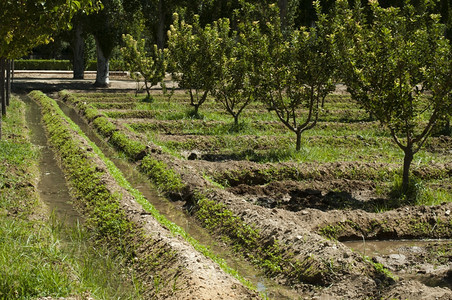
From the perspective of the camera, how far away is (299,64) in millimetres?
15805

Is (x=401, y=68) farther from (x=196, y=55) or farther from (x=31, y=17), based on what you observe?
(x=196, y=55)

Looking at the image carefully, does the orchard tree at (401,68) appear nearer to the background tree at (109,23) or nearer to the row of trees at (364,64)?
the row of trees at (364,64)

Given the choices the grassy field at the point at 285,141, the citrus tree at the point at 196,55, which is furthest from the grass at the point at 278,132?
the citrus tree at the point at 196,55

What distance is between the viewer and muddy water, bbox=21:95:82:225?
1061cm

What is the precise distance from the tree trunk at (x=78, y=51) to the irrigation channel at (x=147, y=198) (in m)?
24.7

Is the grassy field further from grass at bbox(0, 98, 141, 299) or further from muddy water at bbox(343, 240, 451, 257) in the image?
grass at bbox(0, 98, 141, 299)

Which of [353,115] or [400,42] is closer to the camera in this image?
[400,42]

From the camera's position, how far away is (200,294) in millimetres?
6547

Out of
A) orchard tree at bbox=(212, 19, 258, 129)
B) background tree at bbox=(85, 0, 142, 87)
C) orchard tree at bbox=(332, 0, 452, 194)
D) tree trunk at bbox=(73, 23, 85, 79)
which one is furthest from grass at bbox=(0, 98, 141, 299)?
tree trunk at bbox=(73, 23, 85, 79)

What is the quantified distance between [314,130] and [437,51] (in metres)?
8.81

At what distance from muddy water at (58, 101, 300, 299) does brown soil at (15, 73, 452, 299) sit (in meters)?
0.25

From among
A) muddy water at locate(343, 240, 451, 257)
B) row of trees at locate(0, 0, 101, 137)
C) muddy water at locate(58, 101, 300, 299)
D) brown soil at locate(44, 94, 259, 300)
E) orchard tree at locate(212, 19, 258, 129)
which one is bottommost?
muddy water at locate(58, 101, 300, 299)

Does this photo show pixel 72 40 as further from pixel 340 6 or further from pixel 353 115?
pixel 340 6

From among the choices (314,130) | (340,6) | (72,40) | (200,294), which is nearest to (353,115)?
(314,130)
